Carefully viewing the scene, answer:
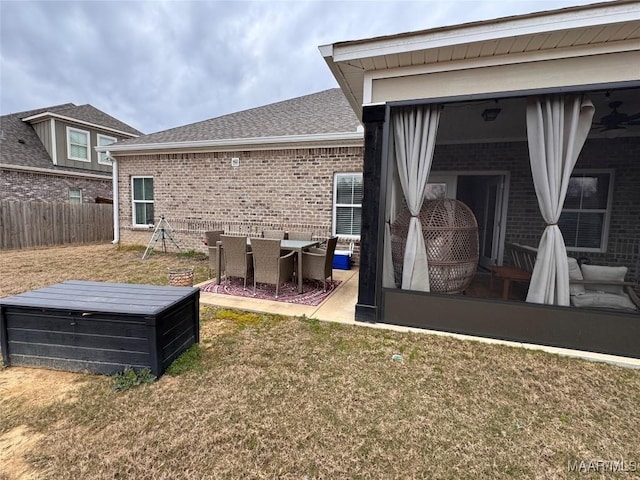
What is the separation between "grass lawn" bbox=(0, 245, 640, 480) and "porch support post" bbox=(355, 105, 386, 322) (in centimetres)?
61

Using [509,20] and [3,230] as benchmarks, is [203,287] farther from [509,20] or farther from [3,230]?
[3,230]

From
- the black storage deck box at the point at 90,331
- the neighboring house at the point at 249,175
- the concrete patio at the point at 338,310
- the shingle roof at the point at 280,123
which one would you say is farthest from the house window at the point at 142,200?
the black storage deck box at the point at 90,331

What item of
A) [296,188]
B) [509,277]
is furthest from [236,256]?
[509,277]

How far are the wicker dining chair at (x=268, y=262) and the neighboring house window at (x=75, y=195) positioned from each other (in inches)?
507

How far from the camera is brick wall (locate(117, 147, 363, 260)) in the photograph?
7215 mm

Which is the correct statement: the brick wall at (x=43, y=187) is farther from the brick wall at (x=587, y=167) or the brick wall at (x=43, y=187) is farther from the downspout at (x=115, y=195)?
the brick wall at (x=587, y=167)

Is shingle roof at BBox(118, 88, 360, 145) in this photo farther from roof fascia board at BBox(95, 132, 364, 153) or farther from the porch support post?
the porch support post

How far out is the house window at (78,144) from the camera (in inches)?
518

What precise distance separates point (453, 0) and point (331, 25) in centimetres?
661

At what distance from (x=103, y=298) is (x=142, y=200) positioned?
297 inches

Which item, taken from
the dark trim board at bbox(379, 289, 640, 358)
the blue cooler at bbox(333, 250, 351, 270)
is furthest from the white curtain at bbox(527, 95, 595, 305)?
the blue cooler at bbox(333, 250, 351, 270)

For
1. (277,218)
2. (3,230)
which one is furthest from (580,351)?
(3,230)

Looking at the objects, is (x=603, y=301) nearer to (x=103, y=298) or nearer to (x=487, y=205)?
(x=487, y=205)

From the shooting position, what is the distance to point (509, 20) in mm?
2701
